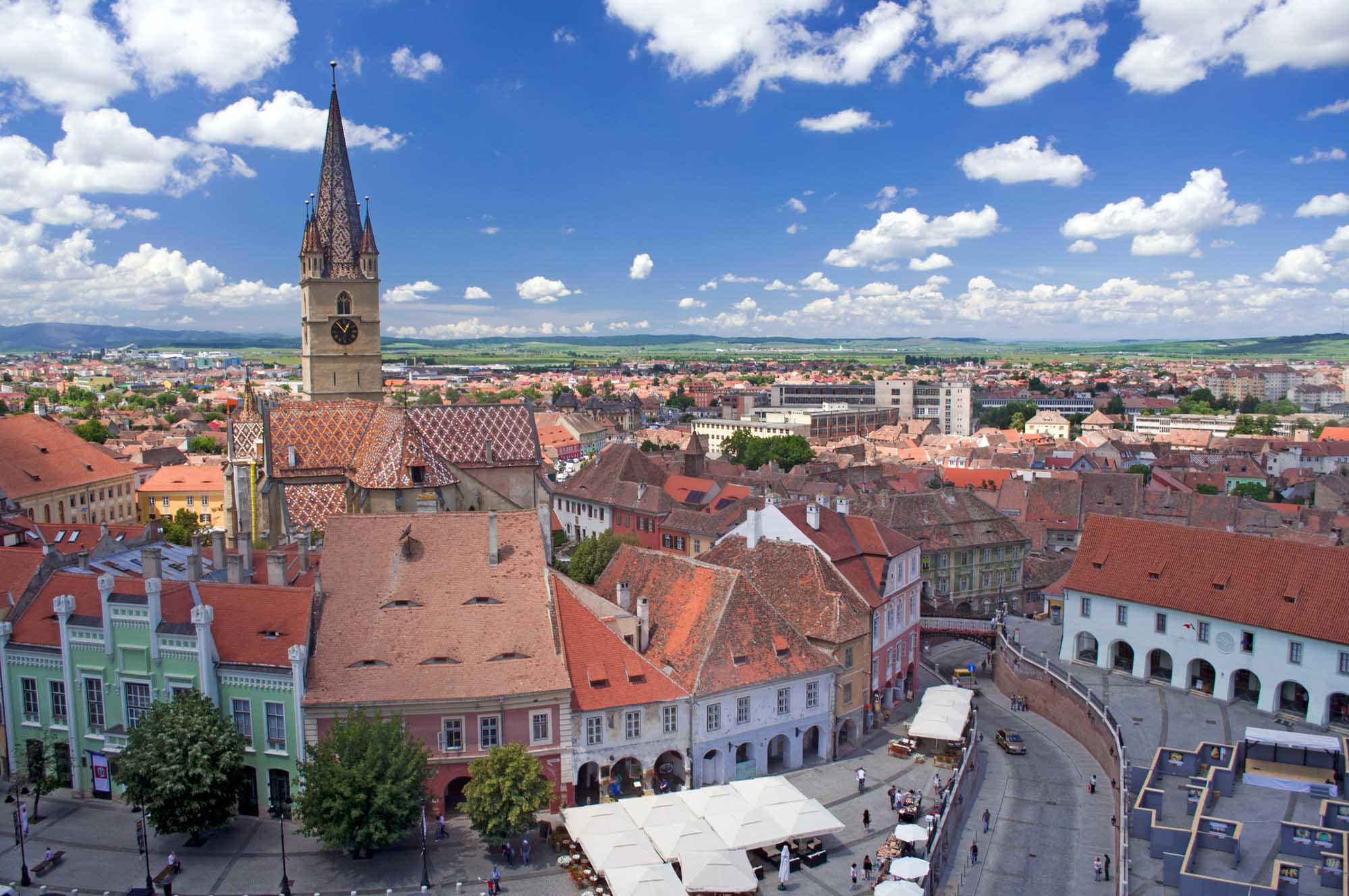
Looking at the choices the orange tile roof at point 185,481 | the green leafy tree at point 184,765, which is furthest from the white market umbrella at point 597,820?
the orange tile roof at point 185,481

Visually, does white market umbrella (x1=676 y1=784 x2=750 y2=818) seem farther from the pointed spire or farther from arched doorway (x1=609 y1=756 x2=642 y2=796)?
the pointed spire

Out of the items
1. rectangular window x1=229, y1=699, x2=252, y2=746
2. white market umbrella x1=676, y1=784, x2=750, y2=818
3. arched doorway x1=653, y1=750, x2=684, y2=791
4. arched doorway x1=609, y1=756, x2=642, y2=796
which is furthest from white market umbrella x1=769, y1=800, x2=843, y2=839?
rectangular window x1=229, y1=699, x2=252, y2=746

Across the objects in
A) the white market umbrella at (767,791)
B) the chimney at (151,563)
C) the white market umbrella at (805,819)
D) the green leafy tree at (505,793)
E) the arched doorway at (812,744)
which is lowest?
the arched doorway at (812,744)

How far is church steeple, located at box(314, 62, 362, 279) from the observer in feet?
234

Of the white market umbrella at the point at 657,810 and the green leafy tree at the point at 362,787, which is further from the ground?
the green leafy tree at the point at 362,787

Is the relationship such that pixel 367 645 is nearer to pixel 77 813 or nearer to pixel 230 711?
pixel 230 711

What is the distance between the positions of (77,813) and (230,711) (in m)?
7.28

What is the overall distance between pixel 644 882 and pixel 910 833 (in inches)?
434

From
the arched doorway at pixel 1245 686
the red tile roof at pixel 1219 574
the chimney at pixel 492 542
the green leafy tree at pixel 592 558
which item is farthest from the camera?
the green leafy tree at pixel 592 558

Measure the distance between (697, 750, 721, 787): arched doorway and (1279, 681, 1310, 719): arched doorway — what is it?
30.7 meters

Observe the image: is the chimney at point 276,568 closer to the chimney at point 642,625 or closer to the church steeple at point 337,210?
the chimney at point 642,625

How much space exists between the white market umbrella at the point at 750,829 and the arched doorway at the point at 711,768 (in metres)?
6.28

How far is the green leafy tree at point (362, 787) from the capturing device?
112ft

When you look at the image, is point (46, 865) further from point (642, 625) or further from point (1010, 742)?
point (1010, 742)
